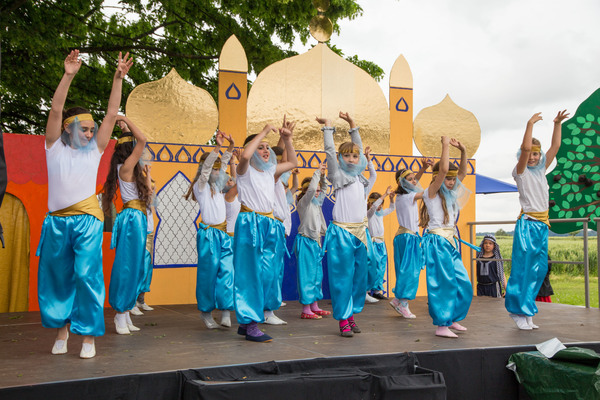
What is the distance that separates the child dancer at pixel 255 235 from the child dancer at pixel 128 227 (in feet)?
3.10

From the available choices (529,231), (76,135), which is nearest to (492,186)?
(529,231)

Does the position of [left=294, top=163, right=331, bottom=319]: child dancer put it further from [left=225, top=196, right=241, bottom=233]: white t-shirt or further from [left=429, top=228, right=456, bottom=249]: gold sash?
[left=429, top=228, right=456, bottom=249]: gold sash

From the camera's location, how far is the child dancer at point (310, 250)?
6207 mm

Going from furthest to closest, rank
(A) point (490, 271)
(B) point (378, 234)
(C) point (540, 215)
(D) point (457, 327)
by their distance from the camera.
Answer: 1. (A) point (490, 271)
2. (B) point (378, 234)
3. (C) point (540, 215)
4. (D) point (457, 327)

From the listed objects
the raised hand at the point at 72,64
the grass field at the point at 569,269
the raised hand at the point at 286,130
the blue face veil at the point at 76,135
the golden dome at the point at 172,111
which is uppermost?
the golden dome at the point at 172,111

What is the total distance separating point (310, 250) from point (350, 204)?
5.38 feet

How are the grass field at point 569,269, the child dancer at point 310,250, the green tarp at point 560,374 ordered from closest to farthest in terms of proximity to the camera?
the green tarp at point 560,374
the child dancer at point 310,250
the grass field at point 569,269

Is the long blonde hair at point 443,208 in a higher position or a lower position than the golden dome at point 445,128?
lower

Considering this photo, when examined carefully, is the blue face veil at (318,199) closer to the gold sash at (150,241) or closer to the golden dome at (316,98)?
the golden dome at (316,98)

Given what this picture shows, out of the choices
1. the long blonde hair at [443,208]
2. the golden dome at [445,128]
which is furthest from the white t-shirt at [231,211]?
the golden dome at [445,128]

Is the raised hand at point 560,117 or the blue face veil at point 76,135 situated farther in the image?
the raised hand at point 560,117

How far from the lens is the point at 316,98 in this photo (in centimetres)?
839

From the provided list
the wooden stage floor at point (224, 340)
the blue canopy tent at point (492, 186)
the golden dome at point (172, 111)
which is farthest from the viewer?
the blue canopy tent at point (492, 186)

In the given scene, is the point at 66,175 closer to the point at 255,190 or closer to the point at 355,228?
the point at 255,190
